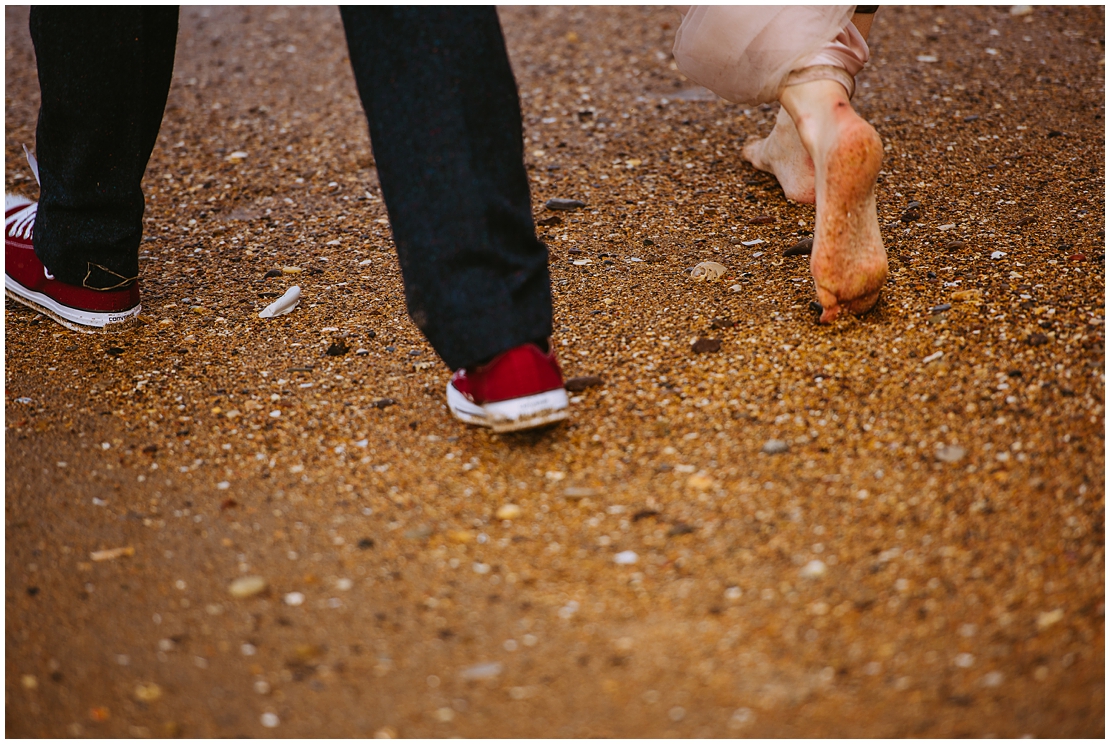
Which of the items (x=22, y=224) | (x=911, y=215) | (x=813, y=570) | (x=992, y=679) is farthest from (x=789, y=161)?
(x=22, y=224)

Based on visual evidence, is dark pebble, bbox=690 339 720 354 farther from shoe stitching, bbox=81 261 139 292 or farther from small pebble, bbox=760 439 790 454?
shoe stitching, bbox=81 261 139 292

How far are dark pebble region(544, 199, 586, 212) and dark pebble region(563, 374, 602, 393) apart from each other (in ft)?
2.46

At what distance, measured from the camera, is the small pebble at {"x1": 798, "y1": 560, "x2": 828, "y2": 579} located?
1060 millimetres

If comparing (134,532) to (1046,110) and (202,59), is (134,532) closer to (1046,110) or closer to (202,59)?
(1046,110)

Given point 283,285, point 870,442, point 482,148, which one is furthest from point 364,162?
point 870,442

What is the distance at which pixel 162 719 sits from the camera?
3.15ft

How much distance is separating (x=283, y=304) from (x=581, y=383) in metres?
0.68

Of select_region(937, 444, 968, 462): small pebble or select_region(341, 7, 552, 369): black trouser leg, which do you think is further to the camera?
select_region(937, 444, 968, 462): small pebble

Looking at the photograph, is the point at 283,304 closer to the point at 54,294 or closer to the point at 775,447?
the point at 54,294

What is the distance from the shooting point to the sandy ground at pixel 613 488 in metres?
0.96

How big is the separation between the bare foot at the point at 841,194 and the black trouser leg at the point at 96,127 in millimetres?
A: 1085

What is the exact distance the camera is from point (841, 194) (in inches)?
54.4

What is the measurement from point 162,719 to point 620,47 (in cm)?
274

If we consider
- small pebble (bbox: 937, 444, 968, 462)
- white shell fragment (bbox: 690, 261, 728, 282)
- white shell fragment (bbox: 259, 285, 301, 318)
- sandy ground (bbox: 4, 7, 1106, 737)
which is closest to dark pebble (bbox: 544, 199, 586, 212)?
sandy ground (bbox: 4, 7, 1106, 737)
